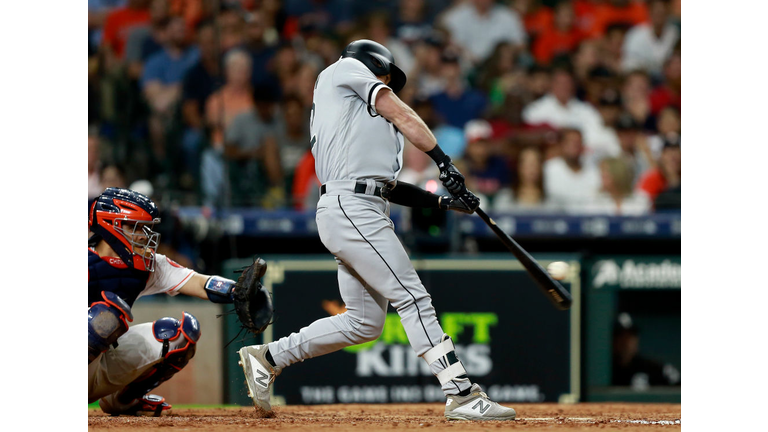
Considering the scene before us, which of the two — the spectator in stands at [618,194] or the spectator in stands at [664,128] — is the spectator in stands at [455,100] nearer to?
the spectator in stands at [618,194]

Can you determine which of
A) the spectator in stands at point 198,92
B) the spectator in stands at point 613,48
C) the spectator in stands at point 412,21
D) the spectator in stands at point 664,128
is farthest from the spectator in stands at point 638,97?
the spectator in stands at point 198,92

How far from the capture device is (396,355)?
21.3 feet

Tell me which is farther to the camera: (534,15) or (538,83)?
(534,15)

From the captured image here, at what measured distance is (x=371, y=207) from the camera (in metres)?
3.97

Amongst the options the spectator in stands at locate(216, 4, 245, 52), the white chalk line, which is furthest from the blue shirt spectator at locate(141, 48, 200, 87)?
the white chalk line

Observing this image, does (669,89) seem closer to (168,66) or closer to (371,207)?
(168,66)

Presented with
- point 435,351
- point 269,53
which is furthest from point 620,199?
point 435,351

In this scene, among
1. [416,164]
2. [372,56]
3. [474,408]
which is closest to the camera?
[474,408]

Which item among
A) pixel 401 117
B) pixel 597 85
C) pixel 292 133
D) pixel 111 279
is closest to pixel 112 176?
pixel 292 133

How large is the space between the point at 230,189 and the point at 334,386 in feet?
6.93

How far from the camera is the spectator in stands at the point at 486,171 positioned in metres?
8.10

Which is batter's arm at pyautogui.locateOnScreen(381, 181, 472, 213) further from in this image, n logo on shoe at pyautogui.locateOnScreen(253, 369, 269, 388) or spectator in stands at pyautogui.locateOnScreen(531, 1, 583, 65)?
spectator in stands at pyautogui.locateOnScreen(531, 1, 583, 65)

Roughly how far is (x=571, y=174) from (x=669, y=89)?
88.6 inches

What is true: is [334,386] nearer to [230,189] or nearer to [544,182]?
[230,189]
